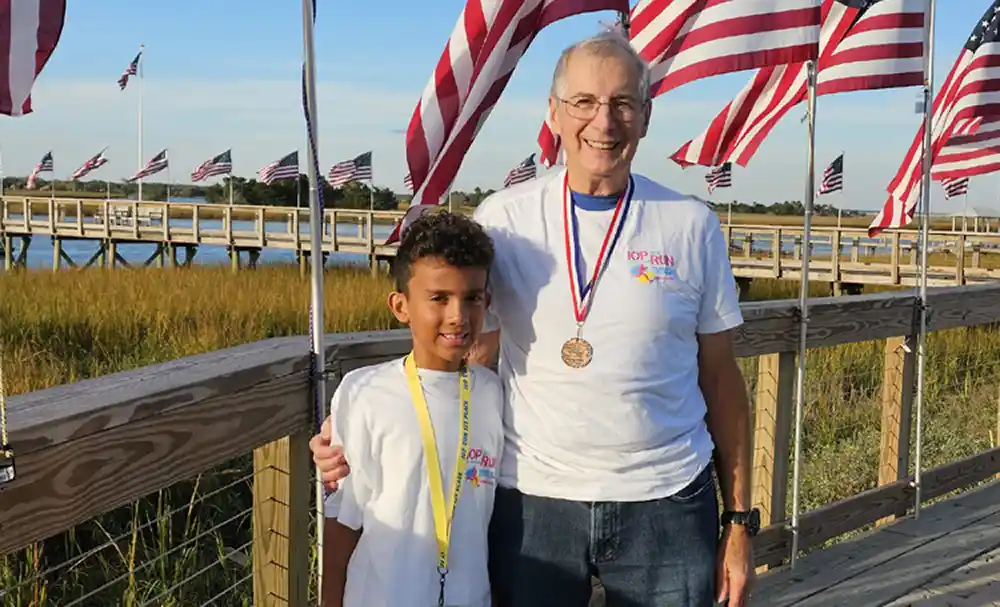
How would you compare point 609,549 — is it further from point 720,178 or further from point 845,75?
point 720,178

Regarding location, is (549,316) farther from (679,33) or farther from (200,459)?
(679,33)

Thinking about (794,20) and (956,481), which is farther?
(956,481)

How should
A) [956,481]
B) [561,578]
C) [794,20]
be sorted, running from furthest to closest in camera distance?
[956,481]
[794,20]
[561,578]

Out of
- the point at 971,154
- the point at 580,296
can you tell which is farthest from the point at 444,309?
the point at 971,154

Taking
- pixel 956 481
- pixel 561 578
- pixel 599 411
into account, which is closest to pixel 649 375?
pixel 599 411

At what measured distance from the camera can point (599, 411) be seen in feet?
6.59

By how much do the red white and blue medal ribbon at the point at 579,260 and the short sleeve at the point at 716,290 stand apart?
194mm

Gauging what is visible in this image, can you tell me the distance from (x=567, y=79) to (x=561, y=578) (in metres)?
1.00

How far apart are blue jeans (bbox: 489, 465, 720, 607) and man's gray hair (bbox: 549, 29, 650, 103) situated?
0.80m

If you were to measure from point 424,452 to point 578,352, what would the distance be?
354 millimetres

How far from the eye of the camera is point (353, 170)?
2794 centimetres

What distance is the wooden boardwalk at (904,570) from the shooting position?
361 centimetres

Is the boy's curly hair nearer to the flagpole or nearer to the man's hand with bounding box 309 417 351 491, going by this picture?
the man's hand with bounding box 309 417 351 491

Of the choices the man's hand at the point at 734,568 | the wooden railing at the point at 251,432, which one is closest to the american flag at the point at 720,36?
the wooden railing at the point at 251,432
